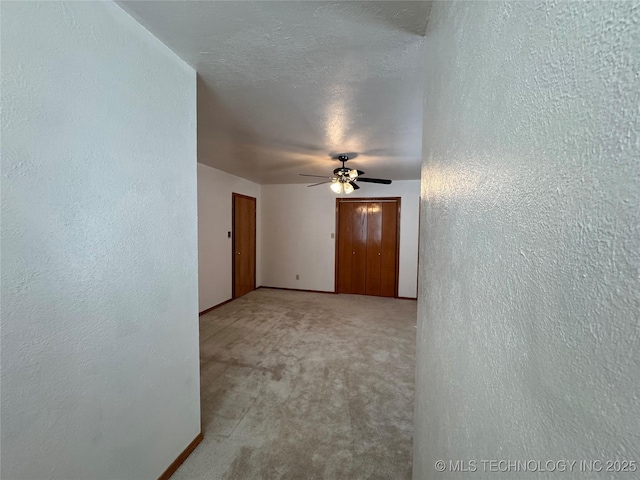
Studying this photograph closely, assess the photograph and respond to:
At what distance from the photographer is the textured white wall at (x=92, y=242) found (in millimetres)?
803

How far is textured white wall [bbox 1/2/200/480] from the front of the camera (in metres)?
0.80

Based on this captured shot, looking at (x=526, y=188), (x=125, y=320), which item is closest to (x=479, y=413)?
(x=526, y=188)

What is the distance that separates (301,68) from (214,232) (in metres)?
3.10

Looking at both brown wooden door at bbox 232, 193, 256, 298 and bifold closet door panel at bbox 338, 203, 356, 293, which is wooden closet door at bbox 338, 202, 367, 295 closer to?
bifold closet door panel at bbox 338, 203, 356, 293

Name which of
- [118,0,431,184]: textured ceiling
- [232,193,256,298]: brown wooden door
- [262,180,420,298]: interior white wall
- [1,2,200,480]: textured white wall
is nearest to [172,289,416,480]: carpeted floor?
[1,2,200,480]: textured white wall

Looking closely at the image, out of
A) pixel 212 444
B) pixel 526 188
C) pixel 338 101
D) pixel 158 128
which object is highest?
pixel 338 101

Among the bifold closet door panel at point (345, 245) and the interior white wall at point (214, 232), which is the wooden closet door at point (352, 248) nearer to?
the bifold closet door panel at point (345, 245)

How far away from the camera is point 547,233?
1.06 ft

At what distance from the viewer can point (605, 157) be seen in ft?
0.79

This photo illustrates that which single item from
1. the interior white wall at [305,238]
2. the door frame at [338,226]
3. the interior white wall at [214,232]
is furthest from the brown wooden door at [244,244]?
the door frame at [338,226]

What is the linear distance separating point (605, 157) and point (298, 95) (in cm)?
180

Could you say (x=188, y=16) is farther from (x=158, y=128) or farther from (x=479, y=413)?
(x=479, y=413)

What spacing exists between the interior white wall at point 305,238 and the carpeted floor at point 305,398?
4.90ft

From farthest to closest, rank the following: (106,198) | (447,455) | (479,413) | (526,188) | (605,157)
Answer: (106,198) → (447,455) → (479,413) → (526,188) → (605,157)
